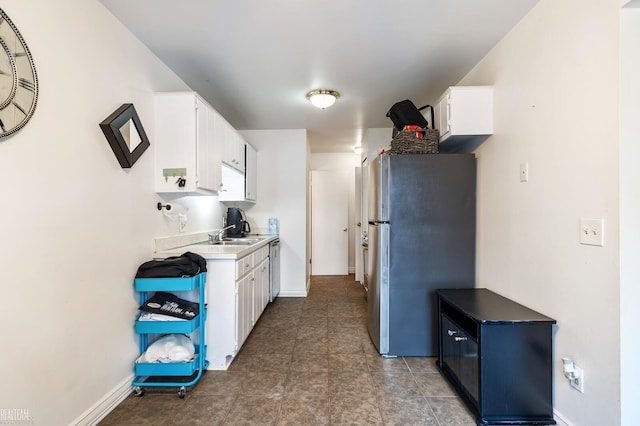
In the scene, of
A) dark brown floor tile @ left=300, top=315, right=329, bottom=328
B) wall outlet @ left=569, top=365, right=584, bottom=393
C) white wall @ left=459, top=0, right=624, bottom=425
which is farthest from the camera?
dark brown floor tile @ left=300, top=315, right=329, bottom=328

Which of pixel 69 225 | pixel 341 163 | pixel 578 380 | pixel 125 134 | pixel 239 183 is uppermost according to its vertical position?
pixel 341 163

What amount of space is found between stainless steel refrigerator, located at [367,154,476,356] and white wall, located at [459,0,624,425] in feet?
0.89

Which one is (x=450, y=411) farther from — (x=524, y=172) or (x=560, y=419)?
(x=524, y=172)

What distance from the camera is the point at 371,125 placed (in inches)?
160

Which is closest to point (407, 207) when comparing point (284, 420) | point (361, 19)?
point (361, 19)

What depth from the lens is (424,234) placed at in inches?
93.0

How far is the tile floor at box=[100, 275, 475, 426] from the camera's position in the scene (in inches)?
66.6

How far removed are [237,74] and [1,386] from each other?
8.12 ft

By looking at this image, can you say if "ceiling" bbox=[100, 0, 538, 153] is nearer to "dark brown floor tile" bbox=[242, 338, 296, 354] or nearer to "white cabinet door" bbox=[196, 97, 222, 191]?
"white cabinet door" bbox=[196, 97, 222, 191]

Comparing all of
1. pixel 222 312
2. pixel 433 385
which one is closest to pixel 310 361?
pixel 222 312

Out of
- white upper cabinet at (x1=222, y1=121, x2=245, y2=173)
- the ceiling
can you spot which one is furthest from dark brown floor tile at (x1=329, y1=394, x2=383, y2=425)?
the ceiling

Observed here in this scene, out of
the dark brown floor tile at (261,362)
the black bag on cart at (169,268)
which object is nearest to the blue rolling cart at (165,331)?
the black bag on cart at (169,268)

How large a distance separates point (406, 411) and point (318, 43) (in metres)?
2.54

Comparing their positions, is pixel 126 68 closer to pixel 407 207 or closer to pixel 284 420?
pixel 407 207
